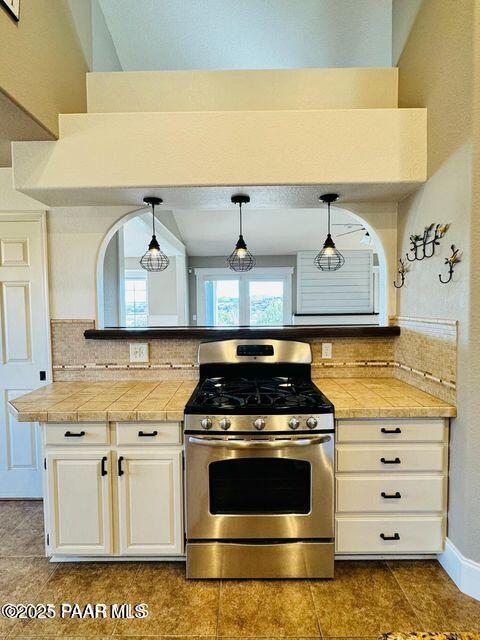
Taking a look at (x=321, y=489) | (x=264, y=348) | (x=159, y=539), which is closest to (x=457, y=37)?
(x=264, y=348)

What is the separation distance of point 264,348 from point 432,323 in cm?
103

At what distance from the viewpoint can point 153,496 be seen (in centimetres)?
178

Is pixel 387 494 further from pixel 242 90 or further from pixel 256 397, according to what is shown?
pixel 242 90

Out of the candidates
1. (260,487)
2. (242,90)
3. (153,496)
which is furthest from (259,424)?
(242,90)

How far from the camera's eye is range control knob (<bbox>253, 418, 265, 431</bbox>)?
5.49ft

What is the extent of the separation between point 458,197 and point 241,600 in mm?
2251

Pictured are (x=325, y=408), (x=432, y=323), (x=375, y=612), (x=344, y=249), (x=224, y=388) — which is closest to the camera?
(x=375, y=612)

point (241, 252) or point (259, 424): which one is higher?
point (241, 252)

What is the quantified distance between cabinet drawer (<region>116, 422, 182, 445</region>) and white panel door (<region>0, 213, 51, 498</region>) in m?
1.00

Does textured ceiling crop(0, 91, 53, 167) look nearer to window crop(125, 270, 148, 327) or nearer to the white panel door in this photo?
the white panel door

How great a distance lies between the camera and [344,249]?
21.1ft

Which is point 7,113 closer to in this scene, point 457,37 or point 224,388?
point 224,388

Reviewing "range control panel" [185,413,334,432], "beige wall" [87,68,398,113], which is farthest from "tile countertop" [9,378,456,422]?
"beige wall" [87,68,398,113]

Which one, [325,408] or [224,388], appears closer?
[325,408]
